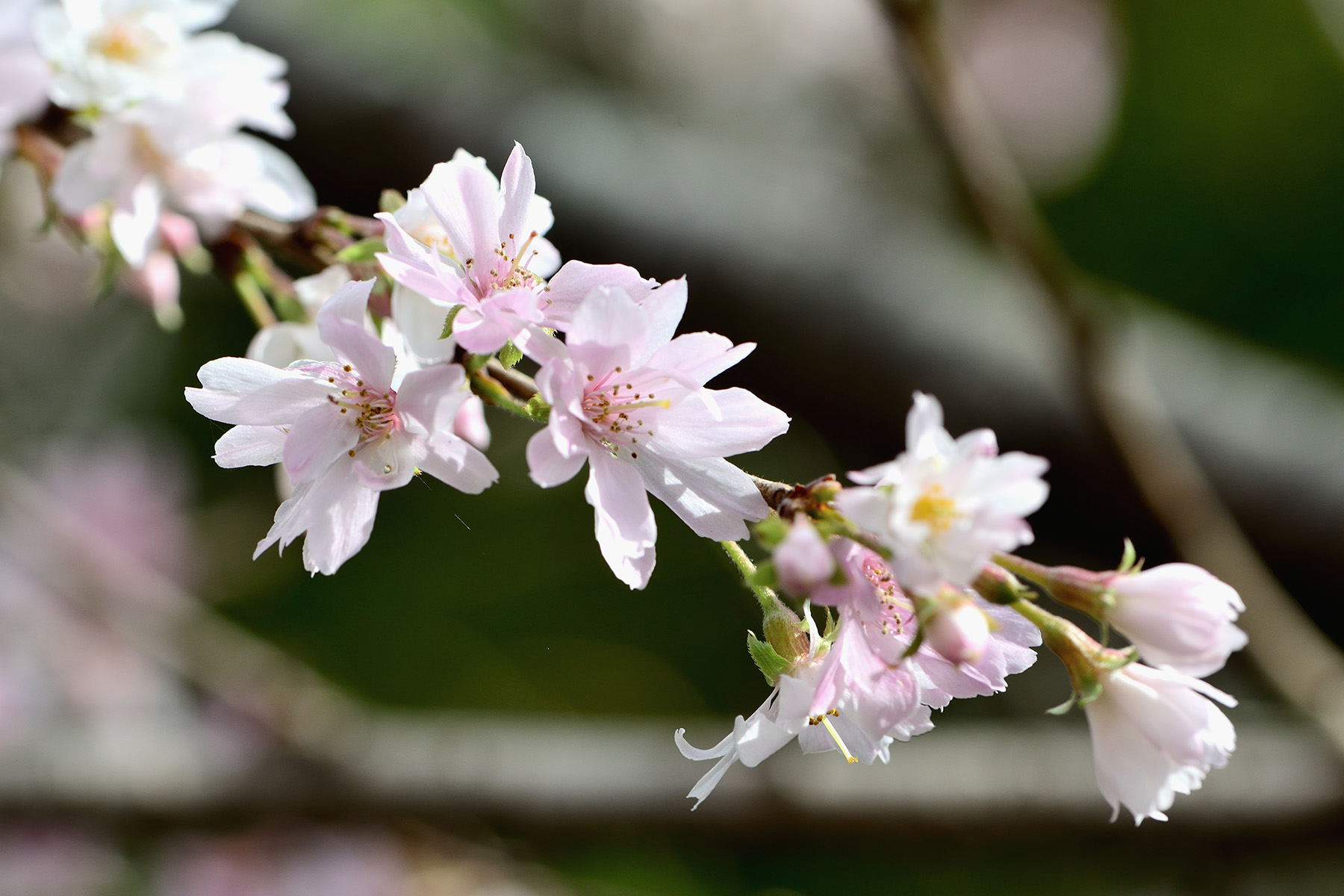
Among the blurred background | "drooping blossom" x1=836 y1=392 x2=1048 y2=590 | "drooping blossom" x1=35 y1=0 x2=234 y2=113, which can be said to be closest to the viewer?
"drooping blossom" x1=836 y1=392 x2=1048 y2=590

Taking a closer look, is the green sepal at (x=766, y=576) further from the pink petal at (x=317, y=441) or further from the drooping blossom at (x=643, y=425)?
the pink petal at (x=317, y=441)

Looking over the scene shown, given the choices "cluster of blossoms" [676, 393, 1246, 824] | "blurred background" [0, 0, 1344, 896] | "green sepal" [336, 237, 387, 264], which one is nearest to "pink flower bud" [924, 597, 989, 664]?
"cluster of blossoms" [676, 393, 1246, 824]

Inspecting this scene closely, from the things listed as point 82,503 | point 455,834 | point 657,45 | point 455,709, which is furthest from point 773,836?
point 657,45

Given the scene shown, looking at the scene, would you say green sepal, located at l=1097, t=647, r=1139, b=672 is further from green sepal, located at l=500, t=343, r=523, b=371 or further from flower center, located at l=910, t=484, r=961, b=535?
green sepal, located at l=500, t=343, r=523, b=371

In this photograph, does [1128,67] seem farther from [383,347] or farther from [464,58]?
[383,347]

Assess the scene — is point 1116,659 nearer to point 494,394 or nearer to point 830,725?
point 830,725

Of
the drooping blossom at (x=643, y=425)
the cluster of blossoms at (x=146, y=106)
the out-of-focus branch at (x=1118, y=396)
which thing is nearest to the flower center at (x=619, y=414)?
the drooping blossom at (x=643, y=425)

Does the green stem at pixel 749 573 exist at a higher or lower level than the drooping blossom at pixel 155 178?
higher

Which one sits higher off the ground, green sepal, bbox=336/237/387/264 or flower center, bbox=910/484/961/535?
flower center, bbox=910/484/961/535
